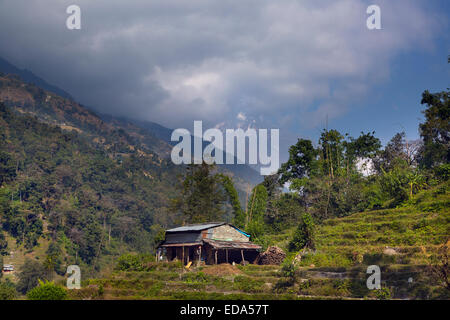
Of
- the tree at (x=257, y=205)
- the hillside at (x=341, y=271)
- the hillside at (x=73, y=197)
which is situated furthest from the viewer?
the hillside at (x=73, y=197)

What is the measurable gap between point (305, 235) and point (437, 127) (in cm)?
2415

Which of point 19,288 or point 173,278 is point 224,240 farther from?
point 19,288

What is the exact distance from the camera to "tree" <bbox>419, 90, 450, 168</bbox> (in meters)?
48.4

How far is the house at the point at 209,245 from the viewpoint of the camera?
133 ft

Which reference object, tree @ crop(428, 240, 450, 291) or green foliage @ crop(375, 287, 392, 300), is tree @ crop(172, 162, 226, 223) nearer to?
green foliage @ crop(375, 287, 392, 300)

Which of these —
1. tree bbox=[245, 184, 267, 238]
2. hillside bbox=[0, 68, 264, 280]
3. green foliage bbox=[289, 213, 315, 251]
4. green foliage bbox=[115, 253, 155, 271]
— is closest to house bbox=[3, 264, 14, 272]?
hillside bbox=[0, 68, 264, 280]

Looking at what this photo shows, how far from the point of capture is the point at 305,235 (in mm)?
36938

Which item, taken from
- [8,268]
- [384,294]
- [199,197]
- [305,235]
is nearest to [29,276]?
[8,268]

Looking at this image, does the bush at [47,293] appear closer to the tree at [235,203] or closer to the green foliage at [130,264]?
the green foliage at [130,264]

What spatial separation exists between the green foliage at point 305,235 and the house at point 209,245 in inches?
192

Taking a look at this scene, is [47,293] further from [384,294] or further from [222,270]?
[384,294]

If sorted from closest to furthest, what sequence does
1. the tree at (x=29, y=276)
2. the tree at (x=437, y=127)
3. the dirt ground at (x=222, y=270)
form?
the dirt ground at (x=222, y=270) → the tree at (x=437, y=127) → the tree at (x=29, y=276)

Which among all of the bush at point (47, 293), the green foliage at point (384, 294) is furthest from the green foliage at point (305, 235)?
the bush at point (47, 293)
